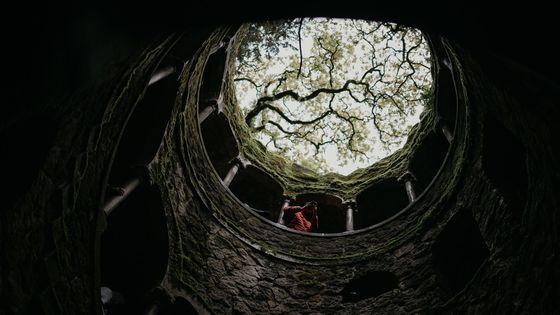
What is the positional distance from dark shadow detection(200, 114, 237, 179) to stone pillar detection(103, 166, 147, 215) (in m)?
4.17

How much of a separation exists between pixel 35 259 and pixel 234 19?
8.74ft

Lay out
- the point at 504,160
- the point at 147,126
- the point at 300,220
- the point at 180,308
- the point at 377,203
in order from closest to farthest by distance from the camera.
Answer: the point at 180,308
the point at 504,160
the point at 147,126
the point at 300,220
the point at 377,203

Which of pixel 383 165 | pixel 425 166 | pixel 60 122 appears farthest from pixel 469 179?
pixel 60 122

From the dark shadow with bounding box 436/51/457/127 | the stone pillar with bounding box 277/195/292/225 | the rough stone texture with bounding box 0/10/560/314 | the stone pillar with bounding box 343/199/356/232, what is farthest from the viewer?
the stone pillar with bounding box 277/195/292/225

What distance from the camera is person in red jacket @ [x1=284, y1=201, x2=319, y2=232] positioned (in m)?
10.2

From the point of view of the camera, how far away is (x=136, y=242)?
7.20 meters

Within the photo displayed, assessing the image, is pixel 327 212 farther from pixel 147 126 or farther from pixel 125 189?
pixel 125 189

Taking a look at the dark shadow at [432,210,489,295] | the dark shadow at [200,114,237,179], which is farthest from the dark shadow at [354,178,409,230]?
the dark shadow at [432,210,489,295]

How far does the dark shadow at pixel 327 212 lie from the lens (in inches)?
460

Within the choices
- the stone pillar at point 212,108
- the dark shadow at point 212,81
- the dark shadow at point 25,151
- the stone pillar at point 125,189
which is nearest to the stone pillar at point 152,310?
the stone pillar at point 125,189

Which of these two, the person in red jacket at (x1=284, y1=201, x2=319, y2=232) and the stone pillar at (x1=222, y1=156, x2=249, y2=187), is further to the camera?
the stone pillar at (x1=222, y1=156, x2=249, y2=187)

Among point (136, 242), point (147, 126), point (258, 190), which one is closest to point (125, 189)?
point (136, 242)

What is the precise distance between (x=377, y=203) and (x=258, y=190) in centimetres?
318

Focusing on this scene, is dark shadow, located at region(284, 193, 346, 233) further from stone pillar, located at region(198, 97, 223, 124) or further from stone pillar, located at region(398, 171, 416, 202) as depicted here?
stone pillar, located at region(198, 97, 223, 124)
